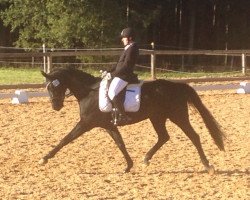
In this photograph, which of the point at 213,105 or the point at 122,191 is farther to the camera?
the point at 213,105

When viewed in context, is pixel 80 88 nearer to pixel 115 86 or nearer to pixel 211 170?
pixel 115 86

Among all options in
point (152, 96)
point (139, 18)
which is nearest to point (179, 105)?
point (152, 96)

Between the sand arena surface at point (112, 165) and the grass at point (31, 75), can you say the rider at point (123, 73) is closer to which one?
the sand arena surface at point (112, 165)

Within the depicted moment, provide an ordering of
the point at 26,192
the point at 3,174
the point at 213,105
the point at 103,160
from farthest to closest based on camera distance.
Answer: the point at 213,105 < the point at 103,160 < the point at 3,174 < the point at 26,192

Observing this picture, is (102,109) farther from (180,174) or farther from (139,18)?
(139,18)

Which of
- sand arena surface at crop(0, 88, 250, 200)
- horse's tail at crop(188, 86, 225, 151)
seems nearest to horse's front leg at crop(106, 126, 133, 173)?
sand arena surface at crop(0, 88, 250, 200)

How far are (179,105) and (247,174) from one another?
3.96 ft

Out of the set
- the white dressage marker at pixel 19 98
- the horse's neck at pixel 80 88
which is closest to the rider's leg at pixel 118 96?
the horse's neck at pixel 80 88

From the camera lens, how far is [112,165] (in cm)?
774

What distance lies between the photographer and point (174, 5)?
37.0 metres

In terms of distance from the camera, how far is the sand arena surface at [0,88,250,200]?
20.5 feet

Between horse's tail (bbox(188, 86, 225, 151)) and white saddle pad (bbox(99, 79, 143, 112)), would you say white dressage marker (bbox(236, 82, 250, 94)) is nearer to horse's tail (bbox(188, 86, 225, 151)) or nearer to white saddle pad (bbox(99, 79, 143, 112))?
horse's tail (bbox(188, 86, 225, 151))

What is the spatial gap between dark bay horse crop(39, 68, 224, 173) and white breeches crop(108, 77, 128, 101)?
0.25 m

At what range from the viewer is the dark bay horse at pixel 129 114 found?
7484 millimetres
